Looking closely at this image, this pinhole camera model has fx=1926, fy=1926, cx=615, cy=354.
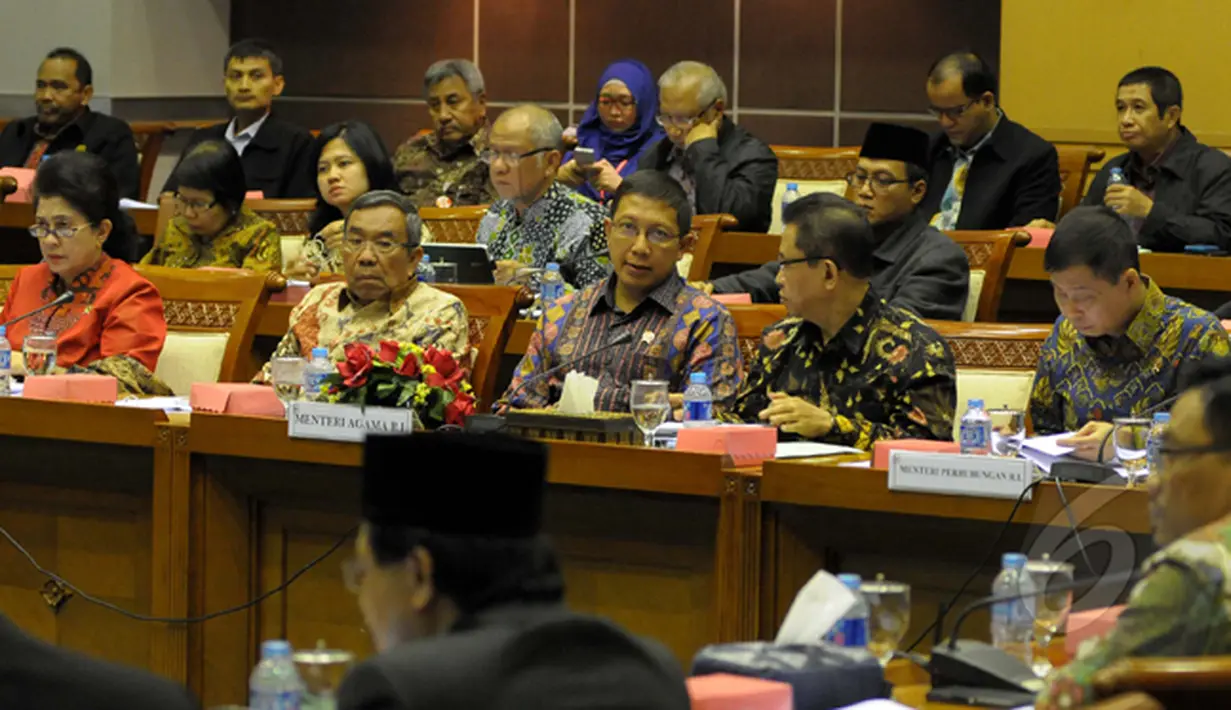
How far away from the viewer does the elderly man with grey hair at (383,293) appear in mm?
4461

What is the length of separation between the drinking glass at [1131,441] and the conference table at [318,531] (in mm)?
258

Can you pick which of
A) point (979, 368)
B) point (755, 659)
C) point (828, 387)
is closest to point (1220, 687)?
point (755, 659)

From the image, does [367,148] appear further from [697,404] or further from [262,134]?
[697,404]

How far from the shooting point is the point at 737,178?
6707mm

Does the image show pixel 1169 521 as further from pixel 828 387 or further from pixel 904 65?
pixel 904 65

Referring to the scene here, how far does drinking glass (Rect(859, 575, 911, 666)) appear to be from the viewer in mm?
2391

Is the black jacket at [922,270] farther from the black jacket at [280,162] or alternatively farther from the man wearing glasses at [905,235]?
the black jacket at [280,162]

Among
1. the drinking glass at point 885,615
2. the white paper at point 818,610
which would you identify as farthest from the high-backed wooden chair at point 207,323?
the white paper at point 818,610

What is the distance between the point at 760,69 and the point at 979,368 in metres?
5.38

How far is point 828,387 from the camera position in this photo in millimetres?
3918

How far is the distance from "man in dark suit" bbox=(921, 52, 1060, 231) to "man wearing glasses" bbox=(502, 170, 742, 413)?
2.70 m

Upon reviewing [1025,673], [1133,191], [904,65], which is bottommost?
[1025,673]

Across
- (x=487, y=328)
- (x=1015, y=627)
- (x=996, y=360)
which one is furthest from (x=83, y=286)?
(x=1015, y=627)

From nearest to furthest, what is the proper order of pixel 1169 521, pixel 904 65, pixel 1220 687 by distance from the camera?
pixel 1220 687, pixel 1169 521, pixel 904 65
